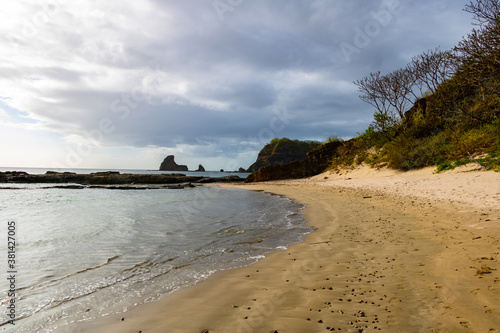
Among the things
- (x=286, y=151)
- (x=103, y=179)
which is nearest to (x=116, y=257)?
(x=103, y=179)

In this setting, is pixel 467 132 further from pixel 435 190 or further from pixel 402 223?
pixel 402 223

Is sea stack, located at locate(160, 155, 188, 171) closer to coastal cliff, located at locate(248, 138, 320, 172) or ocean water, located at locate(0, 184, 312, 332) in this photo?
coastal cliff, located at locate(248, 138, 320, 172)

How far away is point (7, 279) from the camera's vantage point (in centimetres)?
432

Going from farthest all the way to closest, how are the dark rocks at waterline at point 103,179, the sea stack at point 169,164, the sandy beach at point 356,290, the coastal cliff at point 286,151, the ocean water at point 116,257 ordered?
1. the sea stack at point 169,164
2. the coastal cliff at point 286,151
3. the dark rocks at waterline at point 103,179
4. the ocean water at point 116,257
5. the sandy beach at point 356,290

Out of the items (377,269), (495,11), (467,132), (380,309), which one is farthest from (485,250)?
(467,132)

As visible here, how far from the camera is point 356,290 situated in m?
3.18

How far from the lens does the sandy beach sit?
8.18 ft

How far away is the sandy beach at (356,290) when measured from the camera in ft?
8.18

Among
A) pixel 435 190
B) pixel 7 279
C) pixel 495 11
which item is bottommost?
pixel 7 279

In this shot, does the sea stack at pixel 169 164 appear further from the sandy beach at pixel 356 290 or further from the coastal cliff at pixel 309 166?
the sandy beach at pixel 356 290

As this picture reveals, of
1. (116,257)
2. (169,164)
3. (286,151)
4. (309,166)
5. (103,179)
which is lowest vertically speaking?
(116,257)

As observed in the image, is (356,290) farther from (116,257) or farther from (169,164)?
(169,164)

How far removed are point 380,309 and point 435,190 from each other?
11303 millimetres

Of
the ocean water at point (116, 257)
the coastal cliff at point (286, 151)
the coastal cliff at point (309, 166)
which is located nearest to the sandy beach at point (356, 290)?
the ocean water at point (116, 257)
